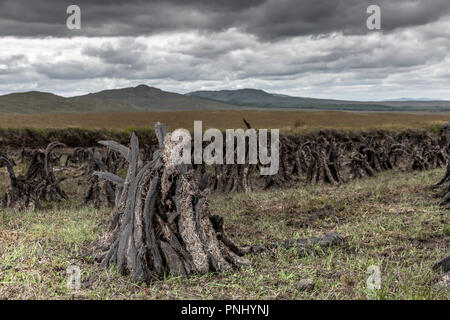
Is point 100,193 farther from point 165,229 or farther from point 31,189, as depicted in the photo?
point 165,229

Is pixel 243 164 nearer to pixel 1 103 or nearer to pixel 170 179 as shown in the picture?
pixel 170 179

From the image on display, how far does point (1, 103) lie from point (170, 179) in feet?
514

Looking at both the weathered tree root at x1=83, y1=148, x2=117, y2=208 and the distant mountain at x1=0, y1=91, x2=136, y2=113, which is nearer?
the weathered tree root at x1=83, y1=148, x2=117, y2=208

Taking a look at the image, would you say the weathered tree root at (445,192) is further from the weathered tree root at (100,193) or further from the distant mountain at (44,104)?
the distant mountain at (44,104)

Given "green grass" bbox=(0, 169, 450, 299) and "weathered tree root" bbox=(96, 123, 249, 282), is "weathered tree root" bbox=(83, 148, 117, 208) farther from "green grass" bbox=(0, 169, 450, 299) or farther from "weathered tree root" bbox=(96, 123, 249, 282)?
"weathered tree root" bbox=(96, 123, 249, 282)

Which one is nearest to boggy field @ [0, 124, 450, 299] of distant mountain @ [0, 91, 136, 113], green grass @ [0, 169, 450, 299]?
green grass @ [0, 169, 450, 299]

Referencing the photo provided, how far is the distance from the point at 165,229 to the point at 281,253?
155 cm

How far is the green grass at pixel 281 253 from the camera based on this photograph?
13.4 feet

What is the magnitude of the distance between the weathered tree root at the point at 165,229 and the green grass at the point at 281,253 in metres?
0.16

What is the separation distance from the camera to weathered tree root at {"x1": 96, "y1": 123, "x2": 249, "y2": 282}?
4.57 m

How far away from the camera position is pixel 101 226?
696cm

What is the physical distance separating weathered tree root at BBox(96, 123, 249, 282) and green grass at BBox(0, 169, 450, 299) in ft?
0.54

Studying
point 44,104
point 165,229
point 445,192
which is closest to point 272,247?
Result: point 165,229
